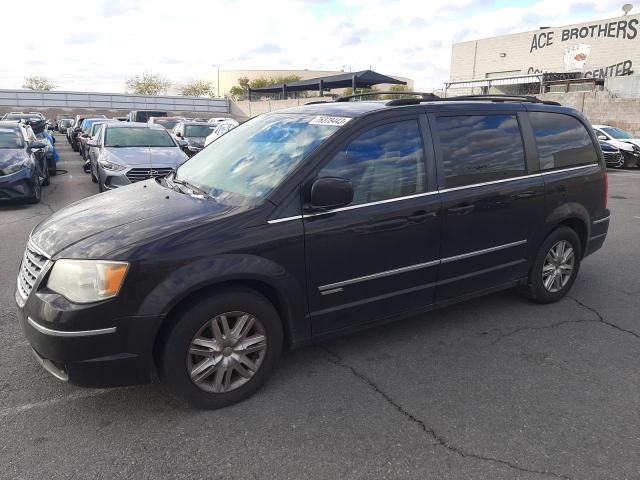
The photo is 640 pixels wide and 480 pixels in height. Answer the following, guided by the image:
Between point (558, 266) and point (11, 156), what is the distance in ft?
31.2

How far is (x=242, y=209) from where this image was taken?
10.1 feet

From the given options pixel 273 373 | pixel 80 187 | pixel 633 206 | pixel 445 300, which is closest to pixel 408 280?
pixel 445 300

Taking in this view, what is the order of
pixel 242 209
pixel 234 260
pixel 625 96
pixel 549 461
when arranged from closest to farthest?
pixel 549 461
pixel 234 260
pixel 242 209
pixel 625 96

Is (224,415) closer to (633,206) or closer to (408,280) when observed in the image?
(408,280)

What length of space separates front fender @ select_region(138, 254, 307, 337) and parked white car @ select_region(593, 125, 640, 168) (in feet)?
58.7

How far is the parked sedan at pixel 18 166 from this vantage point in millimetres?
9188

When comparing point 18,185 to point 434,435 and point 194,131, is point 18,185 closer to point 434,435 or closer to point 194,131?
point 194,131

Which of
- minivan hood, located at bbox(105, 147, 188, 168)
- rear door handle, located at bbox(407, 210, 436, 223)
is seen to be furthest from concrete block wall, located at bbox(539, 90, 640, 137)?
rear door handle, located at bbox(407, 210, 436, 223)

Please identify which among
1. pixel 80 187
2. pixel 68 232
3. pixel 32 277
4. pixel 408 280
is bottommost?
pixel 80 187

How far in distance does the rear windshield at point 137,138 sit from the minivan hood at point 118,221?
7721 millimetres

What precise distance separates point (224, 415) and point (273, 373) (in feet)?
1.77

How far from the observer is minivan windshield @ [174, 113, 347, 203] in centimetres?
335

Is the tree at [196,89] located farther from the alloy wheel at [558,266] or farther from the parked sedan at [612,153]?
the alloy wheel at [558,266]

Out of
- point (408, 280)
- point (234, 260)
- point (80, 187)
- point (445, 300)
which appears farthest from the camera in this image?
point (80, 187)
